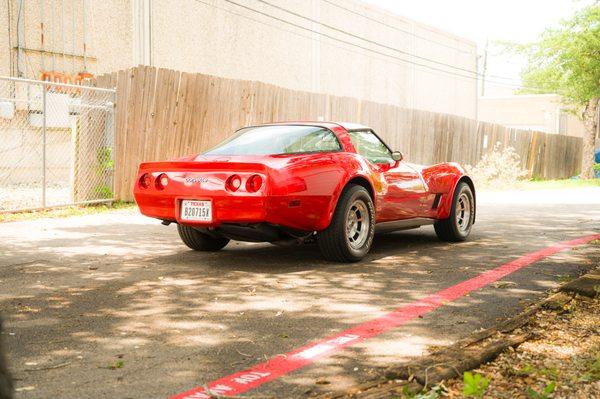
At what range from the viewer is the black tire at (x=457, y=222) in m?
8.66

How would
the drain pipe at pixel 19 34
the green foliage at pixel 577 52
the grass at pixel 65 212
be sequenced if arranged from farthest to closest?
the green foliage at pixel 577 52, the drain pipe at pixel 19 34, the grass at pixel 65 212

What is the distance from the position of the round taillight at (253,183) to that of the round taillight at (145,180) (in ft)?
3.57

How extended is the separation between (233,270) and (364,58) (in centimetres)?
2519

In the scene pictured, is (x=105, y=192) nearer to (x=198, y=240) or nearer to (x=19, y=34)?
(x=198, y=240)

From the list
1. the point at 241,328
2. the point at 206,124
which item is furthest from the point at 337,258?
the point at 206,124

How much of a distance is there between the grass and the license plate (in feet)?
15.3

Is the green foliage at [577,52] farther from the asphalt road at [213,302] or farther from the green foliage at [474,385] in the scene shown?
the green foliage at [474,385]

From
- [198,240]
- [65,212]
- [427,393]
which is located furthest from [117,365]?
[65,212]

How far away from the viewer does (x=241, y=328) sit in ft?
15.3

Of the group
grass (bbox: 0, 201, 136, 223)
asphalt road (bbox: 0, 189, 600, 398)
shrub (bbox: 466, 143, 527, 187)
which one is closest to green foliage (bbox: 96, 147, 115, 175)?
grass (bbox: 0, 201, 136, 223)

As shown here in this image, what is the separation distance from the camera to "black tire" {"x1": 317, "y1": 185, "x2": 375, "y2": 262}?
6887 mm

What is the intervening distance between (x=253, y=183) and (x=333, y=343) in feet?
7.71

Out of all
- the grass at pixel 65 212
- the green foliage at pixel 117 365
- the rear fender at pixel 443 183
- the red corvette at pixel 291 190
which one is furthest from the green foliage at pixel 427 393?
the grass at pixel 65 212

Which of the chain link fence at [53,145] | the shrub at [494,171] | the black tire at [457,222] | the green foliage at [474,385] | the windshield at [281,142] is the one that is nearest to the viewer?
the green foliage at [474,385]
